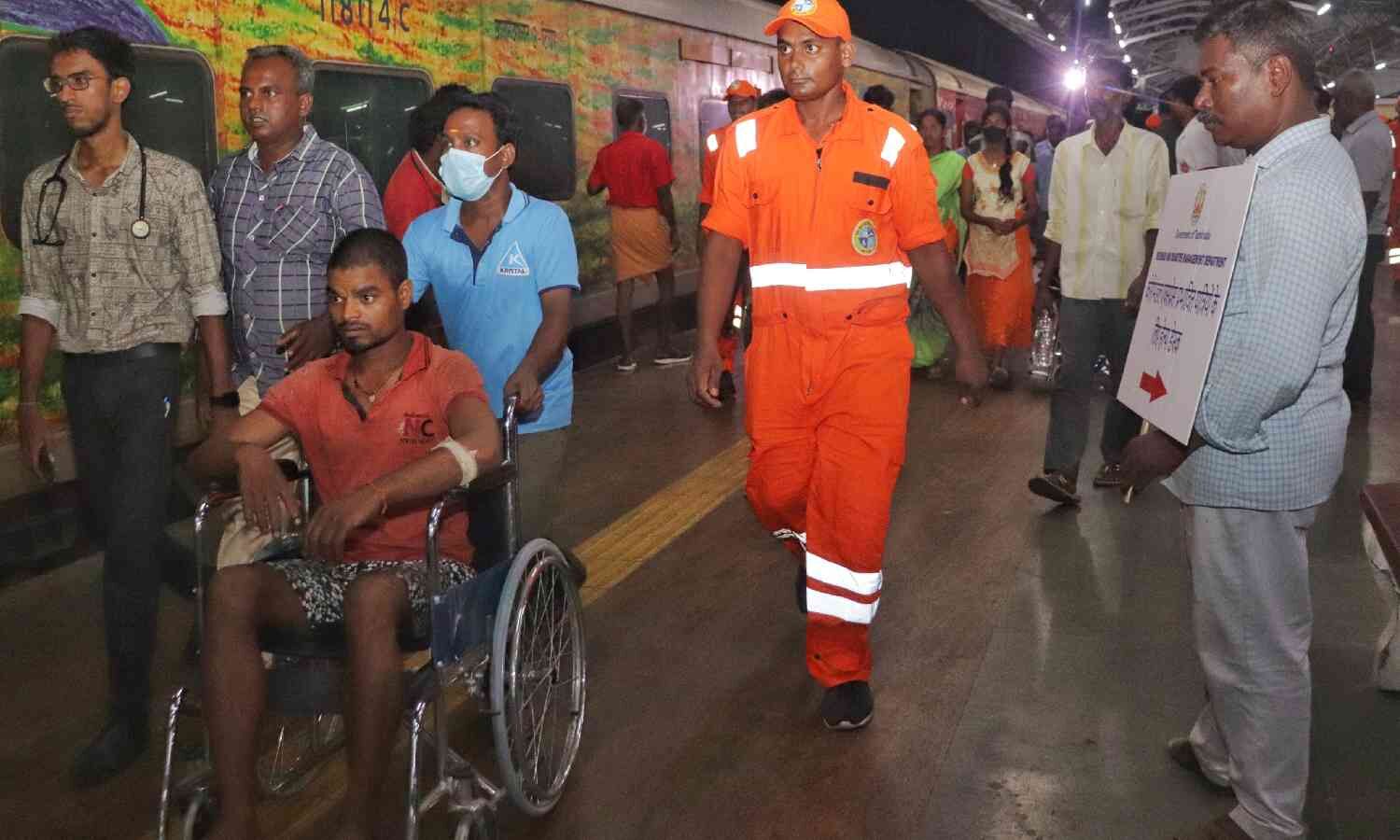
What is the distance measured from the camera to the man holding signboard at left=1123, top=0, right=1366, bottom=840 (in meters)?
2.82

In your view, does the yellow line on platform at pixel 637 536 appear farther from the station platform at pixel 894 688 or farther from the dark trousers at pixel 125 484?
the dark trousers at pixel 125 484

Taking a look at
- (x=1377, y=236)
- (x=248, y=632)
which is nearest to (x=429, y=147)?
(x=248, y=632)

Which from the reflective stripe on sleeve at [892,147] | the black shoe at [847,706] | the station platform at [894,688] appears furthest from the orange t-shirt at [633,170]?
the black shoe at [847,706]

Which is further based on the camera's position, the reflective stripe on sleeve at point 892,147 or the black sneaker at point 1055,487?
the black sneaker at point 1055,487

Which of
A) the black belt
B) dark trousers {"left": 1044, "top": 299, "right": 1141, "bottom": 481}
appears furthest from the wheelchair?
dark trousers {"left": 1044, "top": 299, "right": 1141, "bottom": 481}

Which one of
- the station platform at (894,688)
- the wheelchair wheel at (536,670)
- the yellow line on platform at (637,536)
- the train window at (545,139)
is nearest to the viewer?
the wheelchair wheel at (536,670)

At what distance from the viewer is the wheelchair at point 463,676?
118 inches

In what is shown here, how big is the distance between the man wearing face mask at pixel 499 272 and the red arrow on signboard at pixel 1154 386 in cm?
166

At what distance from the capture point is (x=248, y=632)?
2.97 m

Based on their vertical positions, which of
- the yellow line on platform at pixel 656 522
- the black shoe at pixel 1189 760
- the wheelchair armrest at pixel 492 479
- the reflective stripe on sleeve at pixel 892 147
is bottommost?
the yellow line on platform at pixel 656 522

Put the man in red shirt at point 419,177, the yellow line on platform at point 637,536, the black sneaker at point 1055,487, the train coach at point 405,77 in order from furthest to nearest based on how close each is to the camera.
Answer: the black sneaker at point 1055,487 → the train coach at point 405,77 → the man in red shirt at point 419,177 → the yellow line on platform at point 637,536

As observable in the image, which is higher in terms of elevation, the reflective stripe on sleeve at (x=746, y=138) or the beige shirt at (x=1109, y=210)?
the reflective stripe on sleeve at (x=746, y=138)

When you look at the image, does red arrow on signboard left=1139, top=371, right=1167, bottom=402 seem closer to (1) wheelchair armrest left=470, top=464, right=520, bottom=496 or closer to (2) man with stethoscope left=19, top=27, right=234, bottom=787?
(1) wheelchair armrest left=470, top=464, right=520, bottom=496

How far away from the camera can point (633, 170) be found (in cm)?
1058
